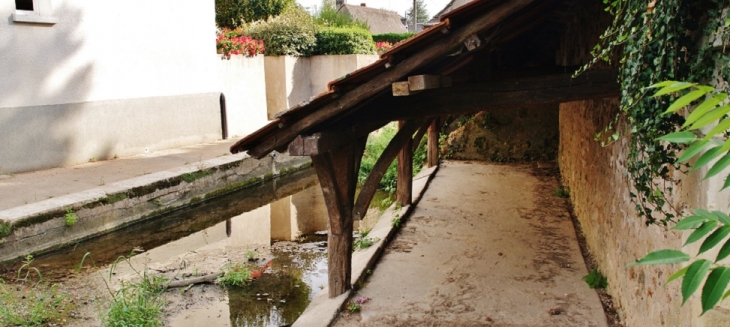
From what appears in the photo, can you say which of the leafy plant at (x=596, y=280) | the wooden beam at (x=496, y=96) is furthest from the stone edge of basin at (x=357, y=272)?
the leafy plant at (x=596, y=280)

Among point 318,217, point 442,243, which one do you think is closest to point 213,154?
point 318,217

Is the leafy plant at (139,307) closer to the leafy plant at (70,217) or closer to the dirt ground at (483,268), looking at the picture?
the dirt ground at (483,268)

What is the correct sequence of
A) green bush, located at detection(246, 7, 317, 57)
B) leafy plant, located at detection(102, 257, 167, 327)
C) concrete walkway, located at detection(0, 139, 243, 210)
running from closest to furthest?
leafy plant, located at detection(102, 257, 167, 327), concrete walkway, located at detection(0, 139, 243, 210), green bush, located at detection(246, 7, 317, 57)

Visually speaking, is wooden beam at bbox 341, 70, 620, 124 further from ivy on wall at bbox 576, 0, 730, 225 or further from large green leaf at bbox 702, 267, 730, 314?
large green leaf at bbox 702, 267, 730, 314

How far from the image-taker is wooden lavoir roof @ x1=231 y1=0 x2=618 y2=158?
3531mm

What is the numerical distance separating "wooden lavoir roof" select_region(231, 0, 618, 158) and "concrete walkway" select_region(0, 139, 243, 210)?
16.9 feet

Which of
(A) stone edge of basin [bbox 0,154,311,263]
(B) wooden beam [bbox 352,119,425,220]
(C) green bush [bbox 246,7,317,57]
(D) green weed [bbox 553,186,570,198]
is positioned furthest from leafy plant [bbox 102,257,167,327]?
(C) green bush [bbox 246,7,317,57]

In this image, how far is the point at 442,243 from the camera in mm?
6883

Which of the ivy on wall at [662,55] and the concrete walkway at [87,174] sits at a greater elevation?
the ivy on wall at [662,55]

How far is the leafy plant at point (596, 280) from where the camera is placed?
209 inches

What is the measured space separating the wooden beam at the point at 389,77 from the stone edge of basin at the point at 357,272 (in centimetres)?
133

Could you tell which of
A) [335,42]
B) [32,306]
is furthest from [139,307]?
[335,42]

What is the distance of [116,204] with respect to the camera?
8.50 m

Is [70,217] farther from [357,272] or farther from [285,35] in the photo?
[285,35]
